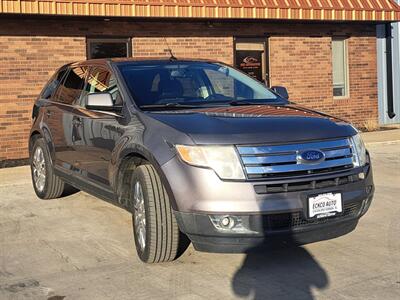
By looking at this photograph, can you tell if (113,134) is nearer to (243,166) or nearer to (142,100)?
(142,100)

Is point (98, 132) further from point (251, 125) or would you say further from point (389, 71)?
point (389, 71)

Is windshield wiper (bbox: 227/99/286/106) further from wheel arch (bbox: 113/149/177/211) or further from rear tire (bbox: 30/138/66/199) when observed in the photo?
rear tire (bbox: 30/138/66/199)

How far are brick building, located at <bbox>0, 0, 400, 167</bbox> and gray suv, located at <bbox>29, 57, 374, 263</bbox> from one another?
18.4 ft

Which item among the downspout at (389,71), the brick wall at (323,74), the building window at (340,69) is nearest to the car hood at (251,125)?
the brick wall at (323,74)

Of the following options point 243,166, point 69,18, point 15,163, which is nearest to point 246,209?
point 243,166

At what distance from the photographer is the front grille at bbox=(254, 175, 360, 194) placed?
14.2 feet

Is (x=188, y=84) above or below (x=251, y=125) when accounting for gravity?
above

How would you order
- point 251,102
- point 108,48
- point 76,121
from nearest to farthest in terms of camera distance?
1. point 251,102
2. point 76,121
3. point 108,48

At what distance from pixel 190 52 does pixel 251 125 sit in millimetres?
8702

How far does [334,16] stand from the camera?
13.7m

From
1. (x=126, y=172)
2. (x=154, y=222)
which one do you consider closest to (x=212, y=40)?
(x=126, y=172)

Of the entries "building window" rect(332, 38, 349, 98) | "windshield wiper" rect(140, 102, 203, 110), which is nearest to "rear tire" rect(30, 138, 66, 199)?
"windshield wiper" rect(140, 102, 203, 110)

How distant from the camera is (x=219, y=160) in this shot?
434cm

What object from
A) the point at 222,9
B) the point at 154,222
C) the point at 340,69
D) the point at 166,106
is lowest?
the point at 154,222
